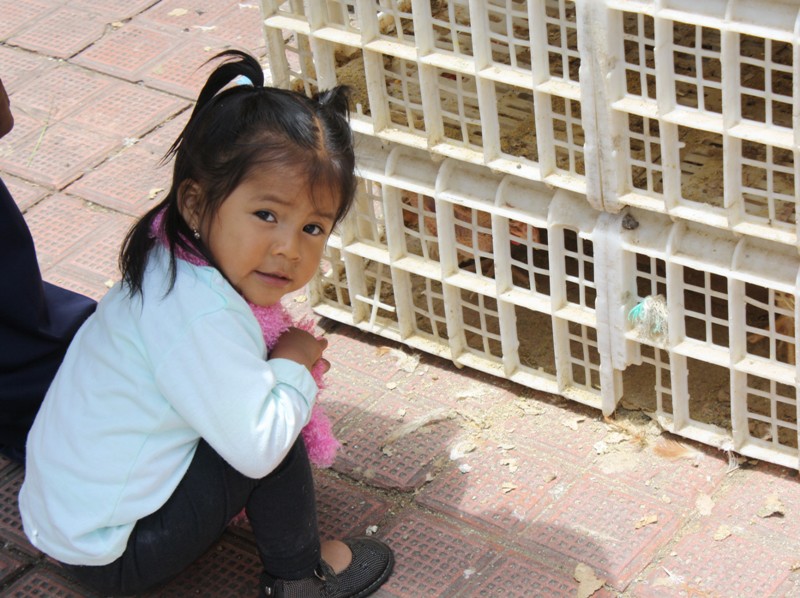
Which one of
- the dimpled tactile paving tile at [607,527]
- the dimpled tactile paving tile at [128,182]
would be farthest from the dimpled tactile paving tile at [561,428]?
the dimpled tactile paving tile at [128,182]

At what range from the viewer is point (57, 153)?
12.8ft

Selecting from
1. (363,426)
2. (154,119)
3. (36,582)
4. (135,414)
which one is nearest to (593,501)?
(363,426)

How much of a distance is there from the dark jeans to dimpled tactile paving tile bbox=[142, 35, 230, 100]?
1.95 m

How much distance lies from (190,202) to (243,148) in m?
0.16

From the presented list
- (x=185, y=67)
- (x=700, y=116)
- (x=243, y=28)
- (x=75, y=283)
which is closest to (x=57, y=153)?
(x=185, y=67)

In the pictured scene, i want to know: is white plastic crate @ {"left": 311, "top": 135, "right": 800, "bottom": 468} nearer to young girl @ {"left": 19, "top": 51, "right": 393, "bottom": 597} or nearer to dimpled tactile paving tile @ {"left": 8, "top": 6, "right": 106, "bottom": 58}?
young girl @ {"left": 19, "top": 51, "right": 393, "bottom": 597}

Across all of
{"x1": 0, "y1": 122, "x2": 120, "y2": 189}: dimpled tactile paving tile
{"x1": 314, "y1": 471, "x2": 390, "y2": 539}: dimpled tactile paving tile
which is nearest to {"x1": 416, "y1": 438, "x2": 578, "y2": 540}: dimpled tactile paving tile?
{"x1": 314, "y1": 471, "x2": 390, "y2": 539}: dimpled tactile paving tile

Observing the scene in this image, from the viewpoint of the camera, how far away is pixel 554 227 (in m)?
2.62

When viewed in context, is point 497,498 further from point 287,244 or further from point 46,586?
point 46,586

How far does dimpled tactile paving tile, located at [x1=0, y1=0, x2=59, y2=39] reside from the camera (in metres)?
4.49

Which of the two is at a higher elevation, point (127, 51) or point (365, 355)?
point (127, 51)

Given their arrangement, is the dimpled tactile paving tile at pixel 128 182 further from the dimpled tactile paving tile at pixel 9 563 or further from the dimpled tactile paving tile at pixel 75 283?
the dimpled tactile paving tile at pixel 9 563

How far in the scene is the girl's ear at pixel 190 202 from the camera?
7.43ft

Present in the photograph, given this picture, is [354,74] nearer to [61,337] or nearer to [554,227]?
[554,227]
